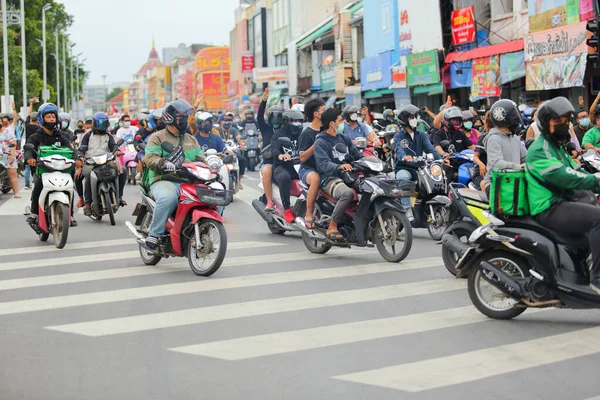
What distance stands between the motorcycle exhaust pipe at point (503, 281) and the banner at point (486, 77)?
2050cm

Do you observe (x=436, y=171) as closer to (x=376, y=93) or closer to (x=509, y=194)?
(x=509, y=194)

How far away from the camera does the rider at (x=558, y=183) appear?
7504mm

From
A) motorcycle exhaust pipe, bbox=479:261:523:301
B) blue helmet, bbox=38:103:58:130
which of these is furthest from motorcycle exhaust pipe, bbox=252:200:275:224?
motorcycle exhaust pipe, bbox=479:261:523:301

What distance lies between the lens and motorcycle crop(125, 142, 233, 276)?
10445mm

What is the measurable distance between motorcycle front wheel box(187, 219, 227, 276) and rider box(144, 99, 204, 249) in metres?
0.39

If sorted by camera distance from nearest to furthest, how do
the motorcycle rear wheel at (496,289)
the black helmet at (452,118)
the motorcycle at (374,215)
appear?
the motorcycle rear wheel at (496,289) → the motorcycle at (374,215) → the black helmet at (452,118)

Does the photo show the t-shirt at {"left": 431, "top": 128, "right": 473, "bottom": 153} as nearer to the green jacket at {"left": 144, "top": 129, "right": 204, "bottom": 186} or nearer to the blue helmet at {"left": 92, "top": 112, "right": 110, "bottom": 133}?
the green jacket at {"left": 144, "top": 129, "right": 204, "bottom": 186}

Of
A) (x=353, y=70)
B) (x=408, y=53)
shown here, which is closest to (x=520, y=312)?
(x=408, y=53)

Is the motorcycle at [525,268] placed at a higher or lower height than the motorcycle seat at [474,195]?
lower

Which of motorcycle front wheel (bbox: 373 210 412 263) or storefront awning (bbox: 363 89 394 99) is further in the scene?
storefront awning (bbox: 363 89 394 99)

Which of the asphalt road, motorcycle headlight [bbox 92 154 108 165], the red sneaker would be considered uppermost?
motorcycle headlight [bbox 92 154 108 165]

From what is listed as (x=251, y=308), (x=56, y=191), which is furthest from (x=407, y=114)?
(x=251, y=308)

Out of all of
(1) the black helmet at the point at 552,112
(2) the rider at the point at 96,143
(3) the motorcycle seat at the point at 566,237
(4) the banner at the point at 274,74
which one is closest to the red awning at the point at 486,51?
(2) the rider at the point at 96,143

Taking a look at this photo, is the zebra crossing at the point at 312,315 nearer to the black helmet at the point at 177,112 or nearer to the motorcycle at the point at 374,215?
the motorcycle at the point at 374,215
